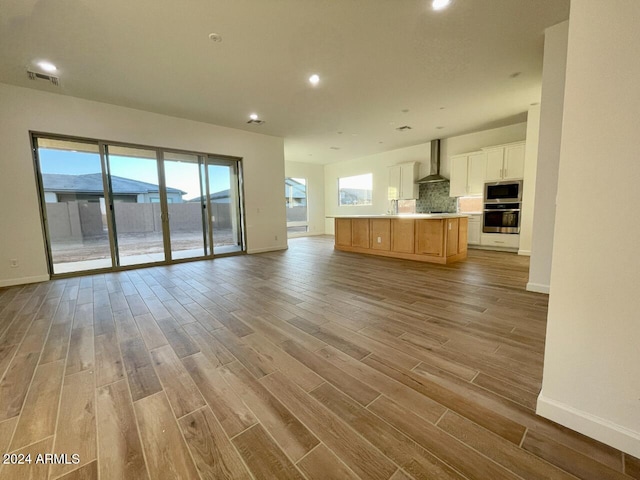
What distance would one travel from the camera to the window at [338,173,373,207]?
30.2 feet

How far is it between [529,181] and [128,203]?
7.82 meters

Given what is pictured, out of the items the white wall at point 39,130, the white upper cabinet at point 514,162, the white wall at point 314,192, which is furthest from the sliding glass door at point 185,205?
the white upper cabinet at point 514,162

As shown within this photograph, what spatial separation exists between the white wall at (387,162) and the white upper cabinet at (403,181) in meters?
0.27

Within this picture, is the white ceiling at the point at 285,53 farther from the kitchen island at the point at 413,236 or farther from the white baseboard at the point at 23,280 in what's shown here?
the white baseboard at the point at 23,280

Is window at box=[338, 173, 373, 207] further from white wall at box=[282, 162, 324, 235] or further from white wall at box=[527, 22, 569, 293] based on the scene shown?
white wall at box=[527, 22, 569, 293]

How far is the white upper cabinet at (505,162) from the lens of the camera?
17.9 ft

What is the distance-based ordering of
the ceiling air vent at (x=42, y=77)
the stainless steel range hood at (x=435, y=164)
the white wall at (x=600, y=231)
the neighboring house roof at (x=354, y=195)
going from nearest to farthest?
the white wall at (x=600, y=231), the ceiling air vent at (x=42, y=77), the stainless steel range hood at (x=435, y=164), the neighboring house roof at (x=354, y=195)

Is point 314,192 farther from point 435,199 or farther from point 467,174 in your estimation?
point 467,174

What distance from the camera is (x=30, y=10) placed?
2305 mm

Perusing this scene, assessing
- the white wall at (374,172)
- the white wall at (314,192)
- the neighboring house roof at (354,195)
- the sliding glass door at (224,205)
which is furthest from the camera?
the white wall at (314,192)

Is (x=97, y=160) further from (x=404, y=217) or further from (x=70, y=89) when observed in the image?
(x=404, y=217)

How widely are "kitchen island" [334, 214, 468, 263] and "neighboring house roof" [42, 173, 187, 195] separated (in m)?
4.51

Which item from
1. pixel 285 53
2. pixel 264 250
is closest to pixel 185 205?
pixel 264 250

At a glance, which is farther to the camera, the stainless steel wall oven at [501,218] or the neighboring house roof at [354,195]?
the neighboring house roof at [354,195]
